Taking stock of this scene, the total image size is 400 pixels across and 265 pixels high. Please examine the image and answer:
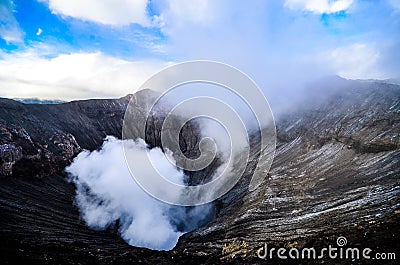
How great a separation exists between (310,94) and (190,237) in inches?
3319

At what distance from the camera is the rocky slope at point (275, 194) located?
3909 centimetres

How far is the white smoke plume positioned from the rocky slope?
Result: 5.48 m

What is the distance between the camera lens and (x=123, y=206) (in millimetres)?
92812

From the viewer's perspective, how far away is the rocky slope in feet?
128

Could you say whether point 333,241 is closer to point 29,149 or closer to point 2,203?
point 2,203

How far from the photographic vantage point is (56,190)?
74.1 m

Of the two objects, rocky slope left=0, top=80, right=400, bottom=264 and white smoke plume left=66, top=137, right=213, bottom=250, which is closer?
rocky slope left=0, top=80, right=400, bottom=264

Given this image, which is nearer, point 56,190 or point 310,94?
point 56,190

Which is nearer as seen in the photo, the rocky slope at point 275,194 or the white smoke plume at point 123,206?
the rocky slope at point 275,194

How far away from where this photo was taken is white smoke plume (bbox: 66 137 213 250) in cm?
7906

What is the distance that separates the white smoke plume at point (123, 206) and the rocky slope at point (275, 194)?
5.48m

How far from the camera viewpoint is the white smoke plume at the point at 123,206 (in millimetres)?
79062

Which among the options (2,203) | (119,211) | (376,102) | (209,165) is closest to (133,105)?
(209,165)

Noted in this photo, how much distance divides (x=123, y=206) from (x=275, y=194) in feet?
180
